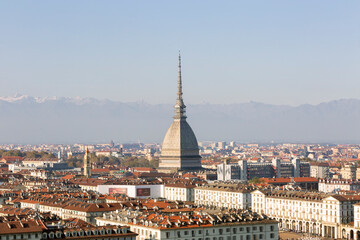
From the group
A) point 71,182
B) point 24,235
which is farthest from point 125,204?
point 71,182

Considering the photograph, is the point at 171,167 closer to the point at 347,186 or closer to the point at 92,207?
the point at 347,186

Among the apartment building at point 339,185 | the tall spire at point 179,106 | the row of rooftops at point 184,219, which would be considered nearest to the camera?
the row of rooftops at point 184,219

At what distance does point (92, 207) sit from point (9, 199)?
22.2 metres

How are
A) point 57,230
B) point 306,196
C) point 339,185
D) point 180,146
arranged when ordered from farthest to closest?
1. point 180,146
2. point 339,185
3. point 306,196
4. point 57,230

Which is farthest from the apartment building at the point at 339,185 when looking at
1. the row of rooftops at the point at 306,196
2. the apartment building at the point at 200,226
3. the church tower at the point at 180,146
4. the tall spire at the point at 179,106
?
the apartment building at the point at 200,226

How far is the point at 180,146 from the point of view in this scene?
597ft

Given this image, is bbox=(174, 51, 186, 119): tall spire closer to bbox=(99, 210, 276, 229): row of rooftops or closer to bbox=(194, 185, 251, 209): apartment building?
bbox=(194, 185, 251, 209): apartment building


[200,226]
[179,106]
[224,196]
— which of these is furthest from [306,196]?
[179,106]

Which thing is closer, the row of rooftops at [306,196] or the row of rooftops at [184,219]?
the row of rooftops at [184,219]

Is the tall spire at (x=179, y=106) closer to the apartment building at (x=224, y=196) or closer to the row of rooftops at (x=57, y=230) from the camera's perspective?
the apartment building at (x=224, y=196)

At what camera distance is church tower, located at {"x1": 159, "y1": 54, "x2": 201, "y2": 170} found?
182 meters

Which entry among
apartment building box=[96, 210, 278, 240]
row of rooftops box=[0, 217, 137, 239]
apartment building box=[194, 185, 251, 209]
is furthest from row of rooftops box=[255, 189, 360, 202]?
Answer: row of rooftops box=[0, 217, 137, 239]

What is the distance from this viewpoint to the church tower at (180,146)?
597ft

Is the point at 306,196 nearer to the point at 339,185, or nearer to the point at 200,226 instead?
the point at 200,226
